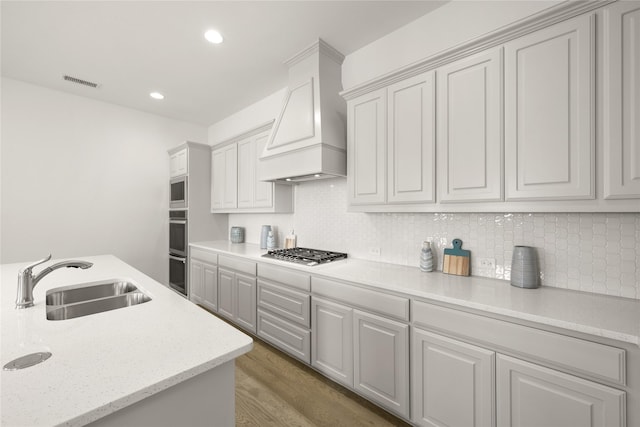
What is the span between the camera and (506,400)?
134cm

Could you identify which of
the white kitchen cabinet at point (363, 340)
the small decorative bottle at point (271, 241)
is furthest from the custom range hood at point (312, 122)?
the white kitchen cabinet at point (363, 340)

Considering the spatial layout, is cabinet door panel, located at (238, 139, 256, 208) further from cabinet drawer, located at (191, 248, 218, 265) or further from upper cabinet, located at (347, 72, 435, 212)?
upper cabinet, located at (347, 72, 435, 212)

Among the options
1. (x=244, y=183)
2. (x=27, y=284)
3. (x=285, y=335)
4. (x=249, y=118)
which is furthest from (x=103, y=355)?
(x=249, y=118)

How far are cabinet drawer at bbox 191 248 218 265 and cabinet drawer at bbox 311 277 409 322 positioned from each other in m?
1.79

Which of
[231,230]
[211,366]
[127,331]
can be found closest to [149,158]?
[231,230]

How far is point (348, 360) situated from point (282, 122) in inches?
88.7

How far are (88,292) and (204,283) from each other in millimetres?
1978

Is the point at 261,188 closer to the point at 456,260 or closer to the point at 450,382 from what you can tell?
the point at 456,260

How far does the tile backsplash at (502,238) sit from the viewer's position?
1.49 metres

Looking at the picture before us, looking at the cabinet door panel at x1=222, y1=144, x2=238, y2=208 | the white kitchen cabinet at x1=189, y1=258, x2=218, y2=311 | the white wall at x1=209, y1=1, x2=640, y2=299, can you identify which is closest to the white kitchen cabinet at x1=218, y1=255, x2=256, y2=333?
the white kitchen cabinet at x1=189, y1=258, x2=218, y2=311

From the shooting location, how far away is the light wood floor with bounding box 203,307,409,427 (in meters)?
1.83

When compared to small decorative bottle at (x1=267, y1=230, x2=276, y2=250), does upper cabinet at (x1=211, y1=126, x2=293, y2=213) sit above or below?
above

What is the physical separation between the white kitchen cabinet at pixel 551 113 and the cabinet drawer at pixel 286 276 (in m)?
1.57

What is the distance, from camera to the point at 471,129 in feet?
5.65
